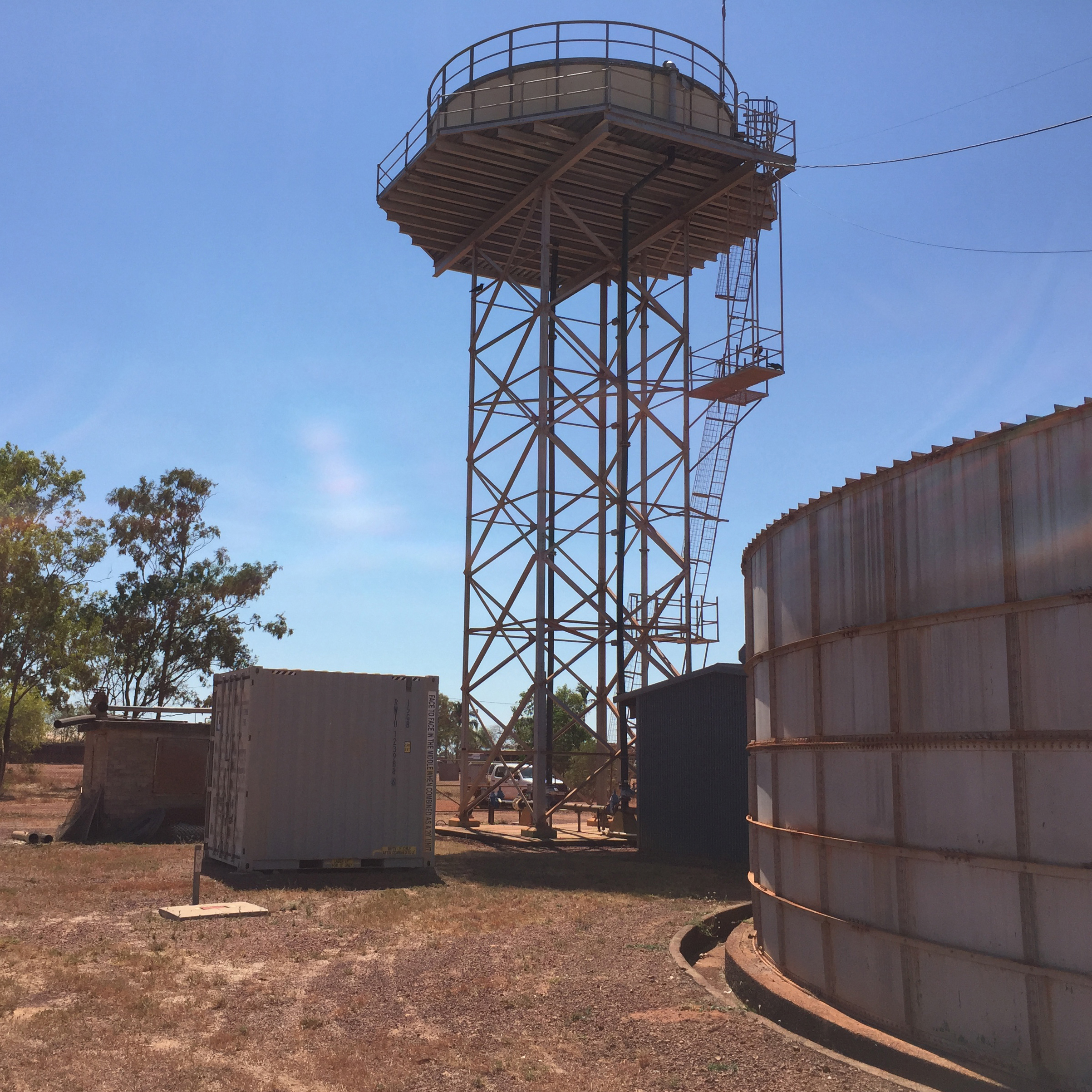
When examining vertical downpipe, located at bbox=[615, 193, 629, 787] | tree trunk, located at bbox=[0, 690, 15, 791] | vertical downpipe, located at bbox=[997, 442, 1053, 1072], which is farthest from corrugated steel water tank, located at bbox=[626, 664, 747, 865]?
tree trunk, located at bbox=[0, 690, 15, 791]

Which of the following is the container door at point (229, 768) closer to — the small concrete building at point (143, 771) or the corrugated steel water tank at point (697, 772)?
the small concrete building at point (143, 771)

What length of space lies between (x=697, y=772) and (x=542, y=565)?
23.6 feet

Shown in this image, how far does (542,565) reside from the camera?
95.6ft

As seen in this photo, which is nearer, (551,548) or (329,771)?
(329,771)

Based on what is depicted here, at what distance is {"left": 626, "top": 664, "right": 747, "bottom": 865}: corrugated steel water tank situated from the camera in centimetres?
2402

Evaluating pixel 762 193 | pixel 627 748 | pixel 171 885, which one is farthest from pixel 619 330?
pixel 171 885

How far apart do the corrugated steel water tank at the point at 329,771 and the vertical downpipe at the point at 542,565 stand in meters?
8.42

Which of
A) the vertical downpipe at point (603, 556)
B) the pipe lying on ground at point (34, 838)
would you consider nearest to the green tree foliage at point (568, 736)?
the vertical downpipe at point (603, 556)

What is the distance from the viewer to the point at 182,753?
90.6ft

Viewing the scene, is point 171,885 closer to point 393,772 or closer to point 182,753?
point 393,772

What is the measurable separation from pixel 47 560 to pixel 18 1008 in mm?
39120

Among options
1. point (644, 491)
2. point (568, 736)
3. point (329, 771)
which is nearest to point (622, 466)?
point (644, 491)

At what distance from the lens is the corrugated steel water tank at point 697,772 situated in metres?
24.0

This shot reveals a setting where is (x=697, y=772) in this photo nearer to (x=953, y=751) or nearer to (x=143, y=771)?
(x=143, y=771)
